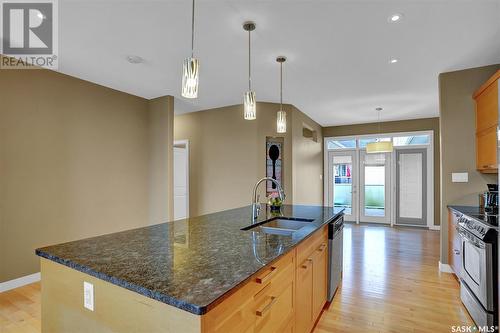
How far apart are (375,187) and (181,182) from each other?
482 cm

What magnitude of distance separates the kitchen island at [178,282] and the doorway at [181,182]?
12.5 ft

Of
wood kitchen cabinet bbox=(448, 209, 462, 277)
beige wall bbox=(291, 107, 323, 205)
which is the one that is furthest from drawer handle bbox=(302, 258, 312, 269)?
beige wall bbox=(291, 107, 323, 205)

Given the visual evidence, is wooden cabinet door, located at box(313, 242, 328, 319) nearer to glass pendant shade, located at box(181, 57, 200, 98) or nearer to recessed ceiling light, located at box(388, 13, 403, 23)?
glass pendant shade, located at box(181, 57, 200, 98)

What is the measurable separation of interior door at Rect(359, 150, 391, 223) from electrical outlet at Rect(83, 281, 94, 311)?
681 cm

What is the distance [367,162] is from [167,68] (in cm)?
548

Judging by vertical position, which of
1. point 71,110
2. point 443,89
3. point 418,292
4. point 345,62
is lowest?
point 418,292

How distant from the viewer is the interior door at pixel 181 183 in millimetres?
5645

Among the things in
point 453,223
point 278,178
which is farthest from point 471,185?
point 278,178

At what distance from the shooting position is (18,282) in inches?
121

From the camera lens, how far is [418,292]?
2920 millimetres

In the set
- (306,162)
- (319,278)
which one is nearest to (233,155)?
(306,162)

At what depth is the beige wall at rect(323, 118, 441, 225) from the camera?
614 cm

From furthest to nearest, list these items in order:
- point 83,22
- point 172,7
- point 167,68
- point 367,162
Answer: point 367,162 → point 167,68 → point 83,22 → point 172,7

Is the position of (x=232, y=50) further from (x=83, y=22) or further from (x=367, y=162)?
(x=367, y=162)
